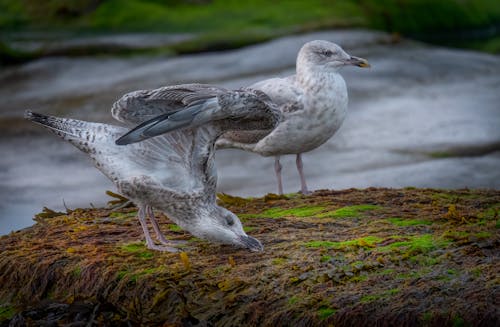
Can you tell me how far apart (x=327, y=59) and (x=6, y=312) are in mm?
3543

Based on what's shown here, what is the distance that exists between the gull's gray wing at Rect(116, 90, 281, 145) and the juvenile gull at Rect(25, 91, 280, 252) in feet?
0.13

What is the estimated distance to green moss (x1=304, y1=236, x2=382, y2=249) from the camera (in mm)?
5945

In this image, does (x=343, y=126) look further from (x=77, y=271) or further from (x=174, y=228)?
(x=77, y=271)

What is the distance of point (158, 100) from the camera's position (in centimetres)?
603

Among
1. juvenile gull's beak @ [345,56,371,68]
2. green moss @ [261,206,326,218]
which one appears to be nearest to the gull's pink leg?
green moss @ [261,206,326,218]

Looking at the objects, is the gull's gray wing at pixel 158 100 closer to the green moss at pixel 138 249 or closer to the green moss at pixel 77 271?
the green moss at pixel 138 249

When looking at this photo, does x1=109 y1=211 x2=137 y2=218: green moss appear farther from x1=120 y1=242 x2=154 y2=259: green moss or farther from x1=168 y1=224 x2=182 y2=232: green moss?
x1=120 y1=242 x2=154 y2=259: green moss

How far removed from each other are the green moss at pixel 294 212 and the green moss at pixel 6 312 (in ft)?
6.61

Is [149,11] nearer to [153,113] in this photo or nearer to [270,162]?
[270,162]

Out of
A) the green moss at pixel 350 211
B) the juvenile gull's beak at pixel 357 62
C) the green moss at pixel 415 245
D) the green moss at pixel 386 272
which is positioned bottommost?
the green moss at pixel 386 272

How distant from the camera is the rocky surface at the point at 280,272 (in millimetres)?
5152

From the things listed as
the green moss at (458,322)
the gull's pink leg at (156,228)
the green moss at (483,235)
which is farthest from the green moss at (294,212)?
the green moss at (458,322)

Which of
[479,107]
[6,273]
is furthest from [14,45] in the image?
[6,273]

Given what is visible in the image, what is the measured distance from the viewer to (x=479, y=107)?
14219mm
